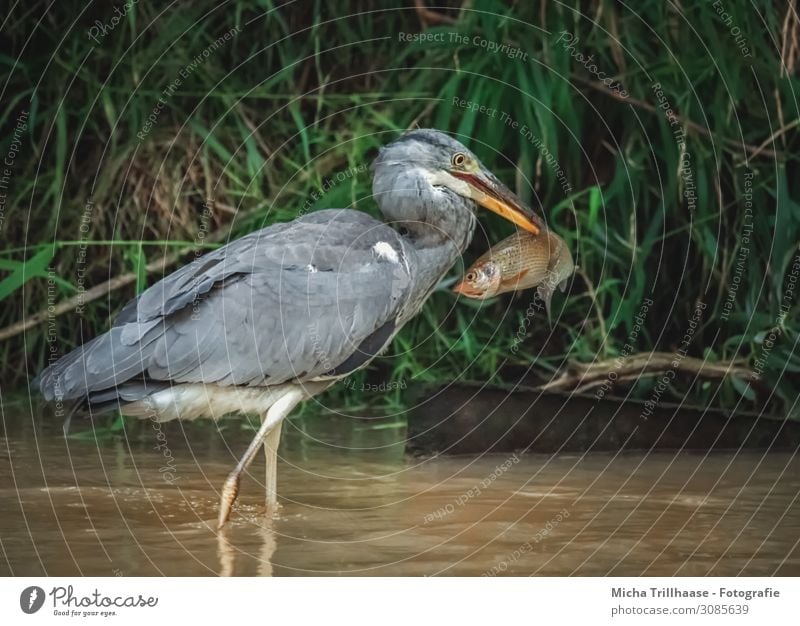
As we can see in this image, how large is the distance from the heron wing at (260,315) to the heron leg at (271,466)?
22 cm

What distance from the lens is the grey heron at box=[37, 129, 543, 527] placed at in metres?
3.67

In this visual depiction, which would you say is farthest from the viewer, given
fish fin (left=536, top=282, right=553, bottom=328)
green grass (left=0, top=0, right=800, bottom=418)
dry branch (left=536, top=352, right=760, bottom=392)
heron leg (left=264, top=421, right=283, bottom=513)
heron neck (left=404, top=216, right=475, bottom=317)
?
green grass (left=0, top=0, right=800, bottom=418)

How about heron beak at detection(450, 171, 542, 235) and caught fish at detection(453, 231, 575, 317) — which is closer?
heron beak at detection(450, 171, 542, 235)

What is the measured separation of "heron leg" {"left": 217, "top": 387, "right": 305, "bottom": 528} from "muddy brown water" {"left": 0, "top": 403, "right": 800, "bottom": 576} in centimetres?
5

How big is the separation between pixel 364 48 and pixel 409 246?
5.64 feet

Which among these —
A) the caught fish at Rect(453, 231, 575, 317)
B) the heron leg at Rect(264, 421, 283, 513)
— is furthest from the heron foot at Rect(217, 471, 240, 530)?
the caught fish at Rect(453, 231, 575, 317)

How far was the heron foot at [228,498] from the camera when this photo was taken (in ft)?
11.9

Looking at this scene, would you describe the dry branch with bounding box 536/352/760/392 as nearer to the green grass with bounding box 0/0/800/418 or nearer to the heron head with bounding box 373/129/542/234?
the green grass with bounding box 0/0/800/418

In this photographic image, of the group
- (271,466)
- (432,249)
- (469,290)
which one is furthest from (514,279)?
(271,466)

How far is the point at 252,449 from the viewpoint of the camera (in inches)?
146

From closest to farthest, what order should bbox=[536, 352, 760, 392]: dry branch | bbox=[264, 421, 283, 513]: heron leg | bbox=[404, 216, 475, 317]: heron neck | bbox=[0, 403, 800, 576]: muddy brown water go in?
bbox=[0, 403, 800, 576]: muddy brown water, bbox=[264, 421, 283, 513]: heron leg, bbox=[404, 216, 475, 317]: heron neck, bbox=[536, 352, 760, 392]: dry branch

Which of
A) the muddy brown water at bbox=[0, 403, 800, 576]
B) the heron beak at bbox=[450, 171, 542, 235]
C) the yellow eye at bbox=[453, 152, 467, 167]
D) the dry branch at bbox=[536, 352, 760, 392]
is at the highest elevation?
the yellow eye at bbox=[453, 152, 467, 167]

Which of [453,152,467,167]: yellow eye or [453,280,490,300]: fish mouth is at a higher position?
[453,152,467,167]: yellow eye

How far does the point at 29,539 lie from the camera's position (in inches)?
133
